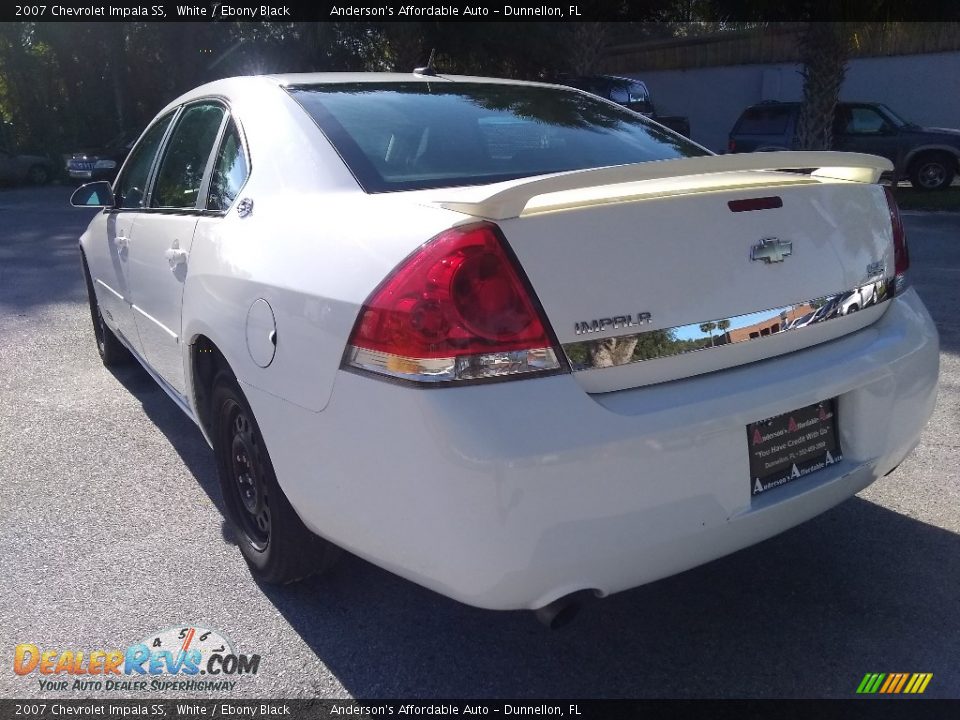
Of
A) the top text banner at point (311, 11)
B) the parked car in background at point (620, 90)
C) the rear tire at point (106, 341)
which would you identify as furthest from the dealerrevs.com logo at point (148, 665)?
the top text banner at point (311, 11)

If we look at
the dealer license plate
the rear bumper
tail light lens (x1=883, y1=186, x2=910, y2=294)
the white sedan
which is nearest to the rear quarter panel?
the white sedan

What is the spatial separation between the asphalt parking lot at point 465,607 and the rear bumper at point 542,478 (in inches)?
17.3

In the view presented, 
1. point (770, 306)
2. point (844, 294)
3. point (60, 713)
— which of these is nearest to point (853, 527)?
point (844, 294)

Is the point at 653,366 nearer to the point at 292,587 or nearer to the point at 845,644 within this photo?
the point at 845,644

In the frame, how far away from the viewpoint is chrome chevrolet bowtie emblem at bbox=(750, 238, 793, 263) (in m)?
2.29

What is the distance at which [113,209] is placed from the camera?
4367mm

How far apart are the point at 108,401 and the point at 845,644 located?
149 inches

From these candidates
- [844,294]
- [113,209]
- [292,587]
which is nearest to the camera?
[844,294]

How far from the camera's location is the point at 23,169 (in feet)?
72.2

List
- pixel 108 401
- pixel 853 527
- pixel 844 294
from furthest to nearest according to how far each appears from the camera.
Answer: pixel 108 401 → pixel 853 527 → pixel 844 294

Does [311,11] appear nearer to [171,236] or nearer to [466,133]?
[171,236]

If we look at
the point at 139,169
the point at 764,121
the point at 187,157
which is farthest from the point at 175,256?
the point at 764,121

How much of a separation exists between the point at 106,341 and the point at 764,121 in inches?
537

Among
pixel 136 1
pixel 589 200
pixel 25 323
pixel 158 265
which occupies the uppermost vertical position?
pixel 136 1
